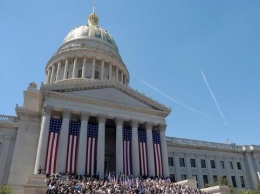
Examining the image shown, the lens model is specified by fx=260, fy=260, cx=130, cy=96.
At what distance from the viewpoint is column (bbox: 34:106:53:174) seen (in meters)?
28.7

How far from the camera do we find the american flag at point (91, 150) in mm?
30508

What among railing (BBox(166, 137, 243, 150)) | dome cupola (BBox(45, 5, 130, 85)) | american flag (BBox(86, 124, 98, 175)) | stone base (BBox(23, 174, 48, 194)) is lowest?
stone base (BBox(23, 174, 48, 194))

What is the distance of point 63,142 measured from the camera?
30.6 meters

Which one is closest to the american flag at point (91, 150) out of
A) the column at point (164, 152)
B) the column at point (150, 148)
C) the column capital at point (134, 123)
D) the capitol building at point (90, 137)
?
the capitol building at point (90, 137)

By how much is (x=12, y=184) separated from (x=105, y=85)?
17.2 m

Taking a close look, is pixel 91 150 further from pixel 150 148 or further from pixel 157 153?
pixel 157 153

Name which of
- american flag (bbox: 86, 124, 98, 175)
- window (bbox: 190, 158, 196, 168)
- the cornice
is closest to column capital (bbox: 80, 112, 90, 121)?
american flag (bbox: 86, 124, 98, 175)

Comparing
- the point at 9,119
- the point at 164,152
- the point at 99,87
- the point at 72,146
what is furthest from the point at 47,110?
the point at 164,152

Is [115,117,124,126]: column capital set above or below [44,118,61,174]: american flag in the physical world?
above

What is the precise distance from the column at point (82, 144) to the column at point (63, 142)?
64.8 inches

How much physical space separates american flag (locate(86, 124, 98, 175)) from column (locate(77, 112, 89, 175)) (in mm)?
548

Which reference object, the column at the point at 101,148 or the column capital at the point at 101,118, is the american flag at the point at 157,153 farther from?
the column capital at the point at 101,118

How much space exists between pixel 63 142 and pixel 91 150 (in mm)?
3495

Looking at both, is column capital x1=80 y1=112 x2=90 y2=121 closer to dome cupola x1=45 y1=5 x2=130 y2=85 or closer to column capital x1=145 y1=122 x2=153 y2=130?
column capital x1=145 y1=122 x2=153 y2=130
